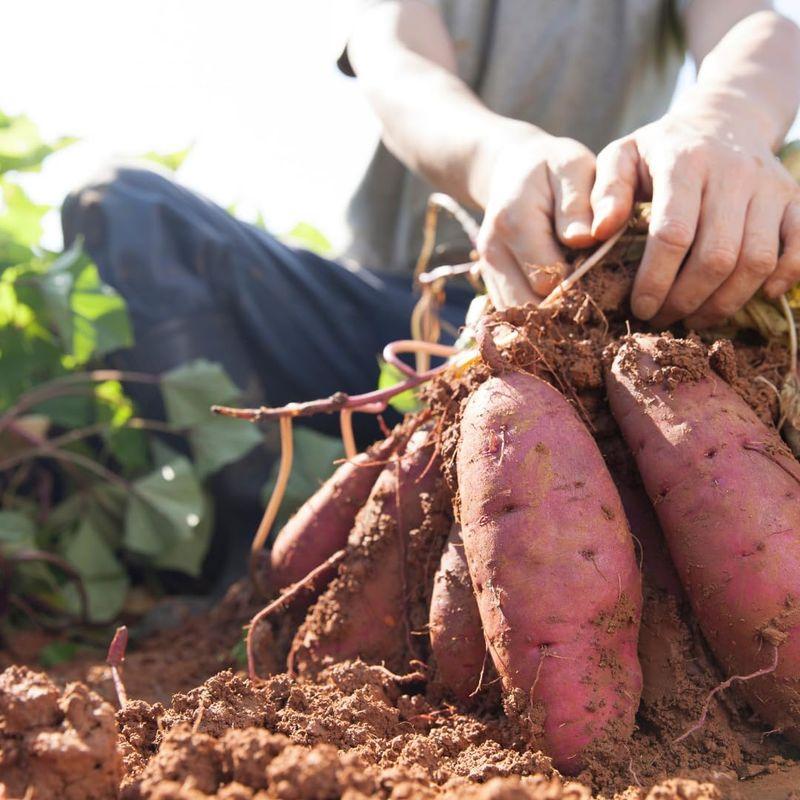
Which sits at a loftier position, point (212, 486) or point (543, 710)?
point (543, 710)

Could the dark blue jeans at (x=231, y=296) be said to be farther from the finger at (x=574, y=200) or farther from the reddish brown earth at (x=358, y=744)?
the reddish brown earth at (x=358, y=744)

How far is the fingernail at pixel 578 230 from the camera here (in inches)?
48.4

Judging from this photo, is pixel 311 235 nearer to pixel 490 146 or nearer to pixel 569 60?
pixel 569 60

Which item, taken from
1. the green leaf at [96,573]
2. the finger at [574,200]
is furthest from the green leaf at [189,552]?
the finger at [574,200]

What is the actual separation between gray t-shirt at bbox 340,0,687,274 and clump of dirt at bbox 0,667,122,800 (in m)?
1.97

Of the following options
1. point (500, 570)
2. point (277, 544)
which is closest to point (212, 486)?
point (277, 544)

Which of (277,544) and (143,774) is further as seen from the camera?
(277,544)

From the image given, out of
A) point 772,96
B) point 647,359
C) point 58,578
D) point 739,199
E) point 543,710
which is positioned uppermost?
point 772,96

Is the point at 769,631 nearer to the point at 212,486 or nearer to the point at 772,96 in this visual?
the point at 772,96

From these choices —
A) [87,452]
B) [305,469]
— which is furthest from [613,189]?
[87,452]

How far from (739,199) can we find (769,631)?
1.99ft

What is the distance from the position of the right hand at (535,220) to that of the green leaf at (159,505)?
1.11 metres

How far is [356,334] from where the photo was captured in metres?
2.60

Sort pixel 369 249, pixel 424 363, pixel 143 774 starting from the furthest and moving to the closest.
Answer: pixel 369 249 → pixel 424 363 → pixel 143 774
